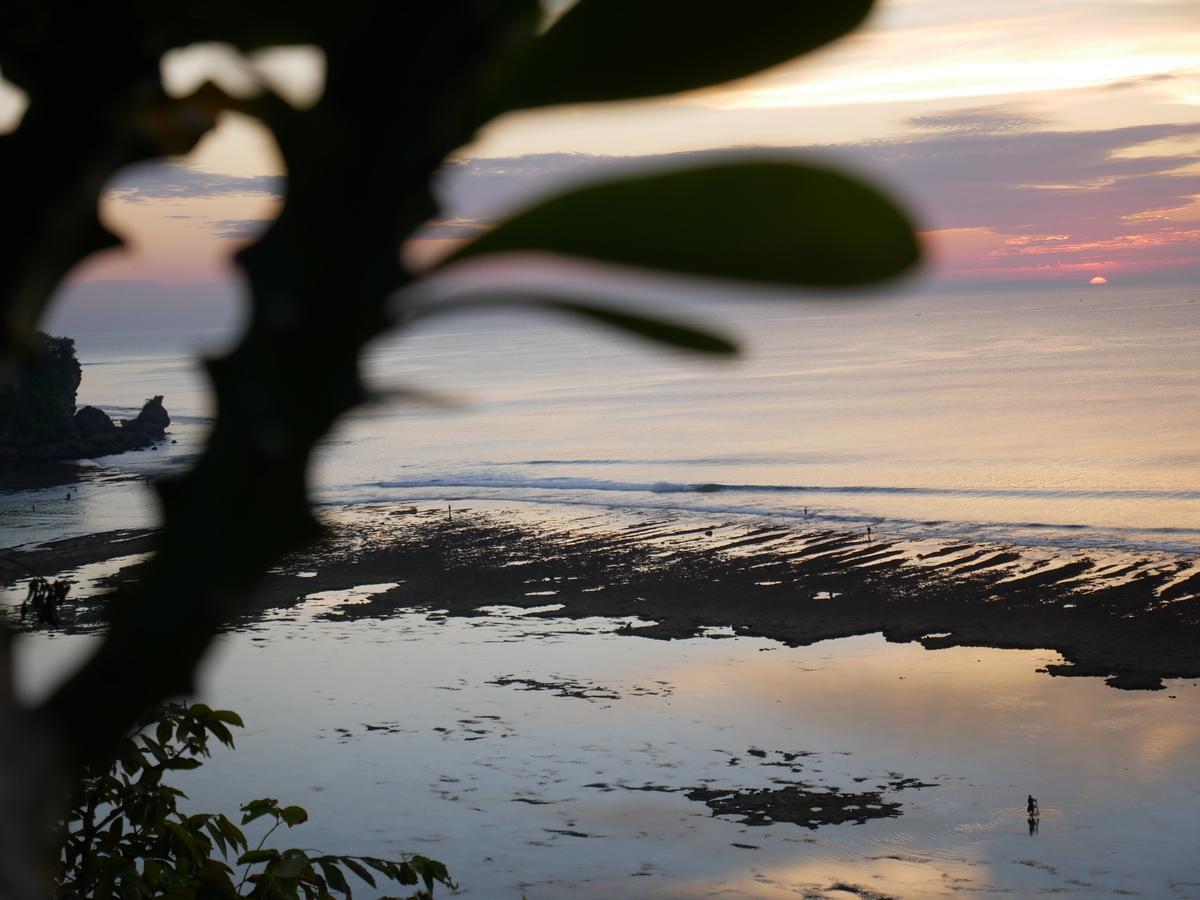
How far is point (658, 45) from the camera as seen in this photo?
386mm

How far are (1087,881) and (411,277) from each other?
1289 centimetres

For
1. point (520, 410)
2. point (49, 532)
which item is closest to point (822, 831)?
point (49, 532)

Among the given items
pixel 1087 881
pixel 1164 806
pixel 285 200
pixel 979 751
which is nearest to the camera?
pixel 285 200

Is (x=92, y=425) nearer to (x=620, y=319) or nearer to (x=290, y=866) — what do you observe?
(x=290, y=866)

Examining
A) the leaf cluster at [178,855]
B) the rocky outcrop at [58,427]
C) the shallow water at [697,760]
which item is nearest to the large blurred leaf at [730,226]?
the leaf cluster at [178,855]

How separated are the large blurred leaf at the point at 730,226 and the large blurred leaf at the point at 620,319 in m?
0.02

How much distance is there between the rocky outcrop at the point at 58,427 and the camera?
41688 millimetres

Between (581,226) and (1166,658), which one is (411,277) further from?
(1166,658)

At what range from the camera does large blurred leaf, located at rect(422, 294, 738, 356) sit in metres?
0.37

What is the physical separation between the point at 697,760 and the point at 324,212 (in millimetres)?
14790

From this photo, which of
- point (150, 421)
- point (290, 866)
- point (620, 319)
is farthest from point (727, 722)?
point (150, 421)

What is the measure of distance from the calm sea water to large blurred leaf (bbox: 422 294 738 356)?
12 mm

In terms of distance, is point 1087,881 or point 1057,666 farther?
point 1057,666

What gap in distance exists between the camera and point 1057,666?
56.1 feet
